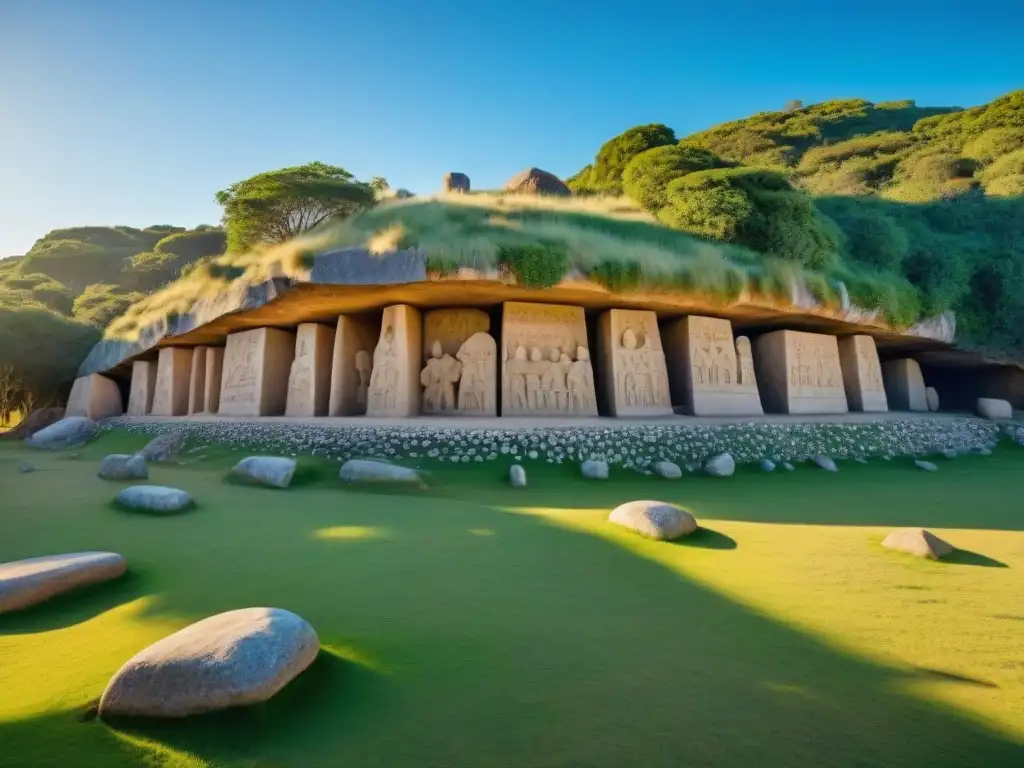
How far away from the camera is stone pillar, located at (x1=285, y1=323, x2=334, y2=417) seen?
11664mm

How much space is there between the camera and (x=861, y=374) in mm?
13273

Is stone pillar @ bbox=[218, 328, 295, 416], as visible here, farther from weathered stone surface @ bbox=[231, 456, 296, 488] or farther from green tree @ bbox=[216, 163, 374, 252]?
green tree @ bbox=[216, 163, 374, 252]

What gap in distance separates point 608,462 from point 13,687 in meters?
6.65

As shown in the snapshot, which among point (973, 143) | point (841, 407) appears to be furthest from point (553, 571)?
point (973, 143)

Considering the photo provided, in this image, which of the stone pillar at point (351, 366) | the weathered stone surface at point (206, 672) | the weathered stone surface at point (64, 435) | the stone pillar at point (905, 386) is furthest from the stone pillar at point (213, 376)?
the stone pillar at point (905, 386)

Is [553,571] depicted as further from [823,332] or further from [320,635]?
[823,332]

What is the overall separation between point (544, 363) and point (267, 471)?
571 cm

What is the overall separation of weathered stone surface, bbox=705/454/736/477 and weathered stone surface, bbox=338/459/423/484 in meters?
4.18

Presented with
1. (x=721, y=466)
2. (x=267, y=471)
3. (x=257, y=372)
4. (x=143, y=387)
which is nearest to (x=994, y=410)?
(x=721, y=466)

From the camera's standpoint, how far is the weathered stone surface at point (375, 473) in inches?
255

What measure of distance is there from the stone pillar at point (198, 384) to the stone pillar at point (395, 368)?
6.76 meters

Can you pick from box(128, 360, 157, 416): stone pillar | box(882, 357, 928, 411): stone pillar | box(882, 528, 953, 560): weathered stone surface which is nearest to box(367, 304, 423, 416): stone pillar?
box(882, 528, 953, 560): weathered stone surface

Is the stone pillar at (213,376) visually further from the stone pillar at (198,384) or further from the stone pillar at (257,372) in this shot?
the stone pillar at (257,372)

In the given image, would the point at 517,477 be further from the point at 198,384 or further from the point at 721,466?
the point at 198,384
